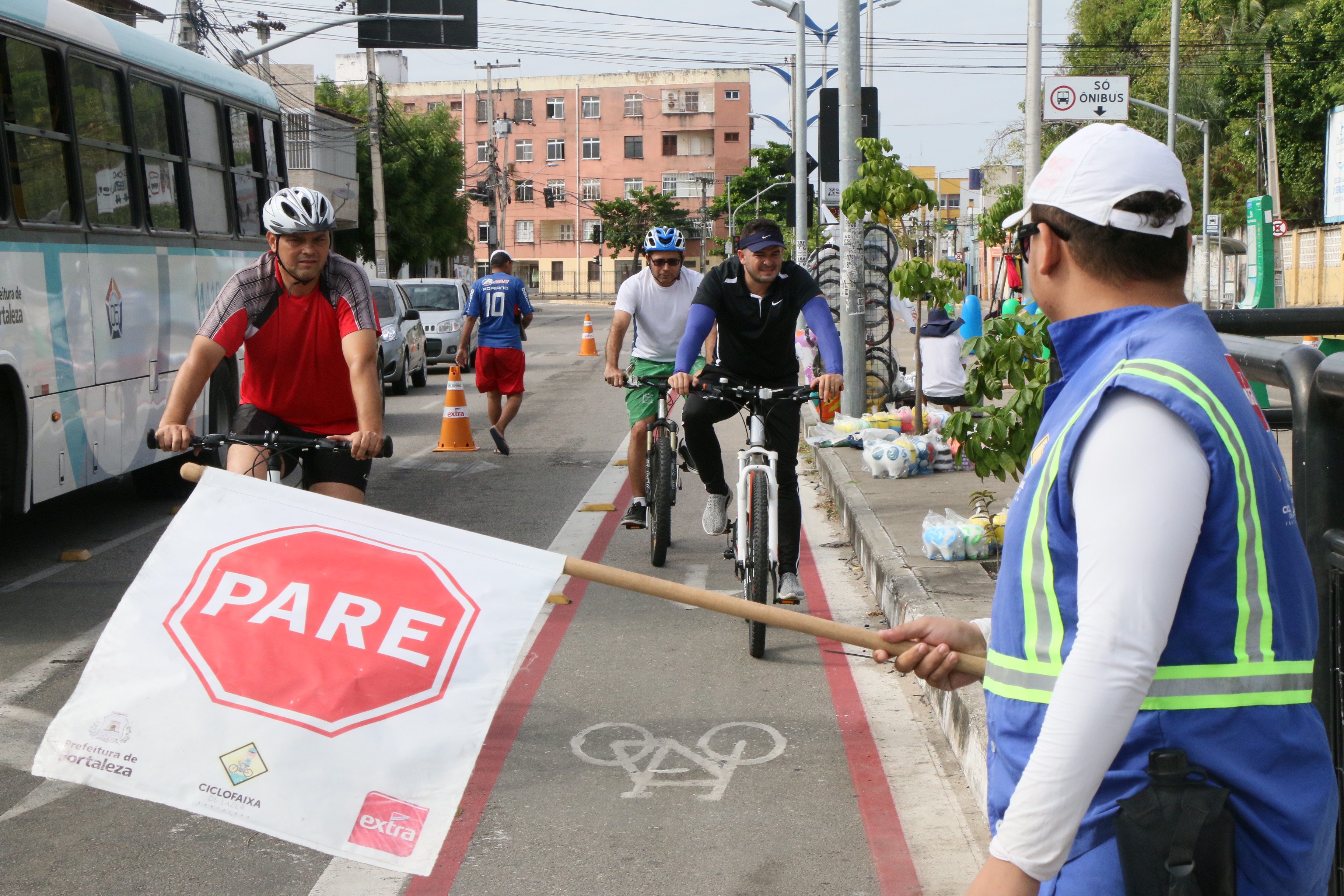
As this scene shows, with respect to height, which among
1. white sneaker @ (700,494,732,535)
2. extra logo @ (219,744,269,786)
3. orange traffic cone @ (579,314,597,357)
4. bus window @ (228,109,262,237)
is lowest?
orange traffic cone @ (579,314,597,357)

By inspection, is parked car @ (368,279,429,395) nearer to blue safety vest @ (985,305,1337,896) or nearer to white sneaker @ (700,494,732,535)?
white sneaker @ (700,494,732,535)

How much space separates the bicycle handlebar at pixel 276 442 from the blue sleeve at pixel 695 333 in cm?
213

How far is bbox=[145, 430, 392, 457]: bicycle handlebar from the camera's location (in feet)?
15.8

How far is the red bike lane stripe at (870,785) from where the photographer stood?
3.90 metres

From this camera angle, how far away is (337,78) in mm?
89000

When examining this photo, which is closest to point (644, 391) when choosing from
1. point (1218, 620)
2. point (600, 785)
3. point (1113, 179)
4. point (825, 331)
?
point (825, 331)

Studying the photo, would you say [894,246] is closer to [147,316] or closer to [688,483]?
[688,483]

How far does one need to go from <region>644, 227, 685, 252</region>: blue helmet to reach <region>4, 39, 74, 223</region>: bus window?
12.0 feet

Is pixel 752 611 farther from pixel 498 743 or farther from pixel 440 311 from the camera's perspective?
pixel 440 311

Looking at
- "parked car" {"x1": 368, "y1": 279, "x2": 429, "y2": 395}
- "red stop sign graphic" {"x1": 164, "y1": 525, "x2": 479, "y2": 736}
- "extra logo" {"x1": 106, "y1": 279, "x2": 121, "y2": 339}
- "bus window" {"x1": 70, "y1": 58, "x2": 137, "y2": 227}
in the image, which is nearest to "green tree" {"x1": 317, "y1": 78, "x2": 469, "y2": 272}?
"parked car" {"x1": 368, "y1": 279, "x2": 429, "y2": 395}

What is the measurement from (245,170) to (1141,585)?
11467 millimetres

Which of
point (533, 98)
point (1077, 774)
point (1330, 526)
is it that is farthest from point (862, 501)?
point (533, 98)

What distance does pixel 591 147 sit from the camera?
9838 centimetres

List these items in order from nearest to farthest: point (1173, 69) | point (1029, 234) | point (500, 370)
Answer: point (1029, 234), point (500, 370), point (1173, 69)
